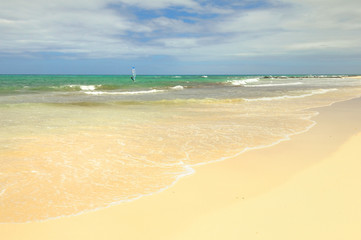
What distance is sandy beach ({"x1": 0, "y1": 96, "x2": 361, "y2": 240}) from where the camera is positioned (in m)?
3.12

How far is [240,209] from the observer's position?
364cm

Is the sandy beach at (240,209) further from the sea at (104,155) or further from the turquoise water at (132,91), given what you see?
the turquoise water at (132,91)

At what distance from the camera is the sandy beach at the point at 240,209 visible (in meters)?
3.12

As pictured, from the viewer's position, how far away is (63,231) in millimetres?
3188

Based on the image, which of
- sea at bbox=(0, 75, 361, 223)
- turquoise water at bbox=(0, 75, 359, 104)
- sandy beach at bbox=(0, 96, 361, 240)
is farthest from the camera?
turquoise water at bbox=(0, 75, 359, 104)

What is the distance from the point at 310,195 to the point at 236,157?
2.07m

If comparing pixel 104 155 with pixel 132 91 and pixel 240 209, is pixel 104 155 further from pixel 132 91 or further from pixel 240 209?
pixel 132 91

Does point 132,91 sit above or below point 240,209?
above

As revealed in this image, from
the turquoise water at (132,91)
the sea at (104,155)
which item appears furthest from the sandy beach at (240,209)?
the turquoise water at (132,91)

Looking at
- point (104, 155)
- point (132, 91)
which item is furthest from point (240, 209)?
point (132, 91)

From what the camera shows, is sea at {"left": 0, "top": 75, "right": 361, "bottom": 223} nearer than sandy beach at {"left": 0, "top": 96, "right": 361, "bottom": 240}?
No

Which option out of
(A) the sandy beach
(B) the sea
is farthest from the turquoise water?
(A) the sandy beach

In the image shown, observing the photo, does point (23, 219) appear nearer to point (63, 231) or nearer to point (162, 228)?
point (63, 231)

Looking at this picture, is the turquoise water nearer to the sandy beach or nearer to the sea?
the sea
